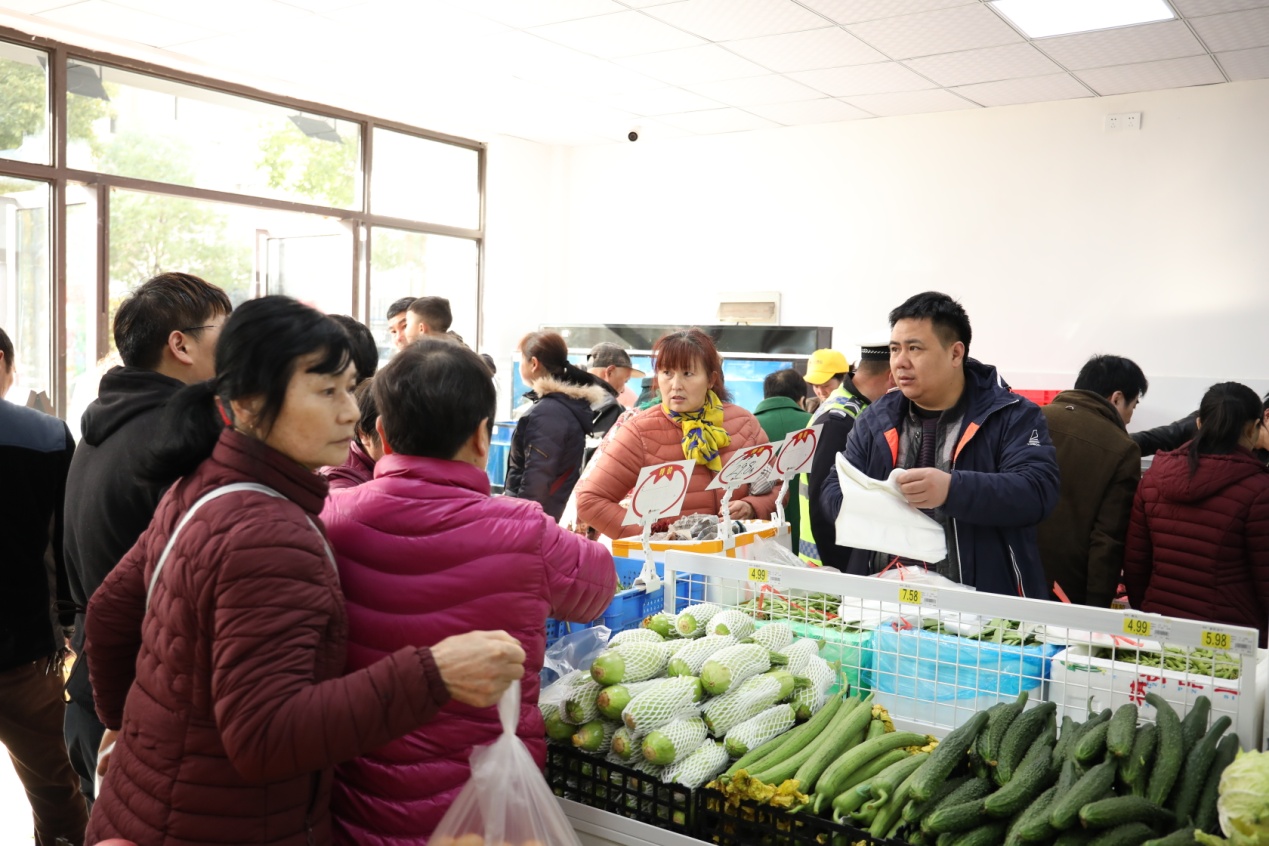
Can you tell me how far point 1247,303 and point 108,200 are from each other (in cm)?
723

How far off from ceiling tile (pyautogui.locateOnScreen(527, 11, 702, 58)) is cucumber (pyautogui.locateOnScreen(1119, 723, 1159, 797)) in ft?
15.3

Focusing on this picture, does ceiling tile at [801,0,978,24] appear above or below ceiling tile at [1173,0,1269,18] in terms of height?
below

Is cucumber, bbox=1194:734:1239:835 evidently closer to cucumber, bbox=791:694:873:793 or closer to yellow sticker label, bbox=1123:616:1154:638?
yellow sticker label, bbox=1123:616:1154:638

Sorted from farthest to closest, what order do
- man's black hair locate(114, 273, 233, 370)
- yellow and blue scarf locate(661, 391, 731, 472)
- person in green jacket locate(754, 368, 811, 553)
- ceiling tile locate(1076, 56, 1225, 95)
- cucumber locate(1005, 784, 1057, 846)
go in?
ceiling tile locate(1076, 56, 1225, 95)
person in green jacket locate(754, 368, 811, 553)
yellow and blue scarf locate(661, 391, 731, 472)
man's black hair locate(114, 273, 233, 370)
cucumber locate(1005, 784, 1057, 846)

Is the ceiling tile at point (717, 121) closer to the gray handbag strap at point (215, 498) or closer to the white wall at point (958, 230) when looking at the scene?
the white wall at point (958, 230)

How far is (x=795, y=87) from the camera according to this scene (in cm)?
676

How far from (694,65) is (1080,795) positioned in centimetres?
557

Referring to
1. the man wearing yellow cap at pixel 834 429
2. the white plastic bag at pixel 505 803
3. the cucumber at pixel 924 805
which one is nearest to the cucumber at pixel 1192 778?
the cucumber at pixel 924 805

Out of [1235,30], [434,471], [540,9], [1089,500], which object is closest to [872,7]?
[540,9]

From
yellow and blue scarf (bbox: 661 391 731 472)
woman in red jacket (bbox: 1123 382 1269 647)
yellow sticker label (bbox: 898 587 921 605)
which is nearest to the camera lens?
yellow sticker label (bbox: 898 587 921 605)

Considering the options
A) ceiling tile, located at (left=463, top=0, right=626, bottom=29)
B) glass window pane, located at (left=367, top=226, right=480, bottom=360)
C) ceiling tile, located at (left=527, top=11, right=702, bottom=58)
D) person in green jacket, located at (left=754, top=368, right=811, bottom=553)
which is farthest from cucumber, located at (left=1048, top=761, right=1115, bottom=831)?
glass window pane, located at (left=367, top=226, right=480, bottom=360)

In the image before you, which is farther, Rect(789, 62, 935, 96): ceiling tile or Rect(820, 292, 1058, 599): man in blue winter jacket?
Rect(789, 62, 935, 96): ceiling tile

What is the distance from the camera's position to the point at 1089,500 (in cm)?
372

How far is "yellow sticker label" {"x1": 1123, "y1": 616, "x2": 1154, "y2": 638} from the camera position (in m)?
1.75
